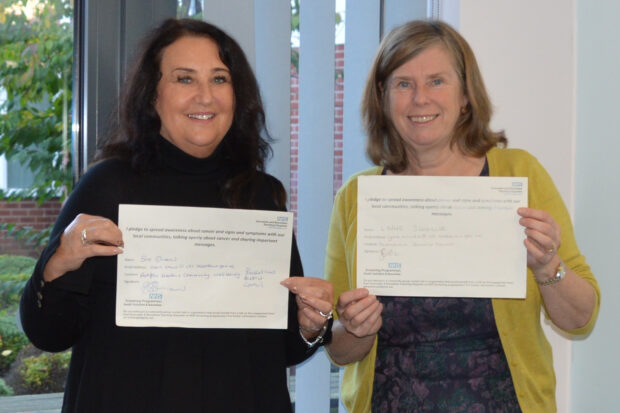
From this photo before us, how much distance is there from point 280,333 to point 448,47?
3.25ft

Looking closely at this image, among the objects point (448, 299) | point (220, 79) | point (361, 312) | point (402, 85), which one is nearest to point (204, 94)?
point (220, 79)

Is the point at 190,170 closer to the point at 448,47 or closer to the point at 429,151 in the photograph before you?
the point at 429,151

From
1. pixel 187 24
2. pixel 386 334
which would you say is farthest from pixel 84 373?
pixel 187 24

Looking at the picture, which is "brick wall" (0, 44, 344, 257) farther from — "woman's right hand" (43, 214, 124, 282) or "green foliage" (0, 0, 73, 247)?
"woman's right hand" (43, 214, 124, 282)

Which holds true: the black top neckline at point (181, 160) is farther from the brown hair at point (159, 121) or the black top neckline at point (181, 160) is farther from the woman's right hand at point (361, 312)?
the woman's right hand at point (361, 312)

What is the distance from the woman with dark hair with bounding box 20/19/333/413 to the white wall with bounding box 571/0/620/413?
3.96ft

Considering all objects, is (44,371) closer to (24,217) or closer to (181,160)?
(24,217)

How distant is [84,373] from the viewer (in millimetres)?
1771

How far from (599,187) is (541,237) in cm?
97

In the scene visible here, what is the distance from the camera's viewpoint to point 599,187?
2.61 metres

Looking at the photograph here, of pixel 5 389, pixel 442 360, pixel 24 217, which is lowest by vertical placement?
pixel 5 389

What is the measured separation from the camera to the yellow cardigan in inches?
76.5

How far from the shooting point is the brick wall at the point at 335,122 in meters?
2.78

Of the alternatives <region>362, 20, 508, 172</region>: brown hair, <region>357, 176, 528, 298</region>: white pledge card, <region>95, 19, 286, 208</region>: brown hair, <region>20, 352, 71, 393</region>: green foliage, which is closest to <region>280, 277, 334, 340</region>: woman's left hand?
<region>357, 176, 528, 298</region>: white pledge card
